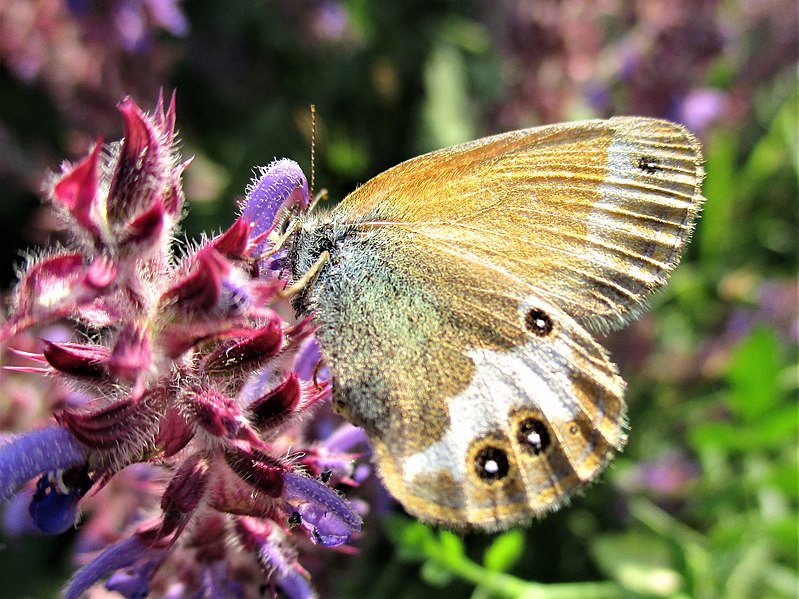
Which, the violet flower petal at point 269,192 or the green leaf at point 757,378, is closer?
the violet flower petal at point 269,192

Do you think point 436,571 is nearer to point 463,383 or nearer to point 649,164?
point 463,383

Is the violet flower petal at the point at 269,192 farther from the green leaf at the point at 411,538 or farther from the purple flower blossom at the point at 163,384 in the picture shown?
the green leaf at the point at 411,538

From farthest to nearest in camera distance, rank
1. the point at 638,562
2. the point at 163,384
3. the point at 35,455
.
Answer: the point at 638,562, the point at 163,384, the point at 35,455

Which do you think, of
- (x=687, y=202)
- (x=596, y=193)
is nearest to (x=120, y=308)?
(x=596, y=193)

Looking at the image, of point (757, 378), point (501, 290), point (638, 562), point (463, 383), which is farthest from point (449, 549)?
point (757, 378)

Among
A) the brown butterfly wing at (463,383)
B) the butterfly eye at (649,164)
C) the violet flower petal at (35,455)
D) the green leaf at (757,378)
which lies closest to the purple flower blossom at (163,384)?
the violet flower petal at (35,455)

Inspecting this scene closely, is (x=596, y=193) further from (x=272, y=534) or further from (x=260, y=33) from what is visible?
(x=260, y=33)
